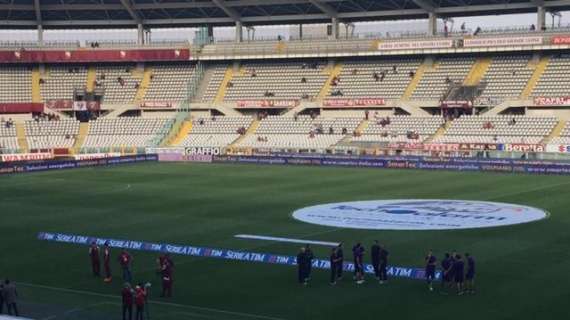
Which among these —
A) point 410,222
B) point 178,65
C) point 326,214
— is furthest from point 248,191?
point 178,65

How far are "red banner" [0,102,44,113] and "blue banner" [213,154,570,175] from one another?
91.0ft

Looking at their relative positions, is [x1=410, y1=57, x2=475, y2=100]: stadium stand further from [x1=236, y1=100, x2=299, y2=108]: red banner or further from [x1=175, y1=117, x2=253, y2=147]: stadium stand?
[x1=175, y1=117, x2=253, y2=147]: stadium stand

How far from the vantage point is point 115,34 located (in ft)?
330

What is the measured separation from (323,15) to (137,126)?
24.7 metres

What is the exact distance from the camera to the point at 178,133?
92.9 metres

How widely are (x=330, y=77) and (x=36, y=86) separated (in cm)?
3538

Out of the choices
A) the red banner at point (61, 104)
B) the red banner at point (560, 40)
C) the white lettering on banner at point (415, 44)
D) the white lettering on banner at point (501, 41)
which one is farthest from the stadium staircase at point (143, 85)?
the red banner at point (560, 40)

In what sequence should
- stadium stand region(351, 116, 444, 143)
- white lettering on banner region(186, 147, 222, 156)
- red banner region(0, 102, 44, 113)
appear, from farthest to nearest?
red banner region(0, 102, 44, 113), stadium stand region(351, 116, 444, 143), white lettering on banner region(186, 147, 222, 156)

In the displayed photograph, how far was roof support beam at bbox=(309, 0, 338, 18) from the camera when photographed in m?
88.0

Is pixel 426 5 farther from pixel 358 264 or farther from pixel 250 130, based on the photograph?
pixel 358 264

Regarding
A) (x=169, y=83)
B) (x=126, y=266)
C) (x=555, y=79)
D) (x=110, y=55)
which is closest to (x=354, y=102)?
(x=555, y=79)

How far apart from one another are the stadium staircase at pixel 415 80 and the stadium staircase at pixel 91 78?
37825mm

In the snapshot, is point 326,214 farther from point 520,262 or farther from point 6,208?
point 6,208

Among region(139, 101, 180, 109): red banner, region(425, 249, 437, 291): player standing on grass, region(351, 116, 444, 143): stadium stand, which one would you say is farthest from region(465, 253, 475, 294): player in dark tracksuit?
region(139, 101, 180, 109): red banner
